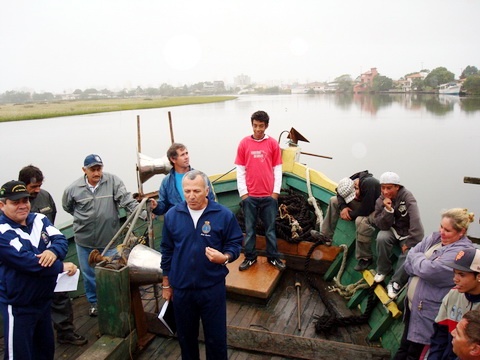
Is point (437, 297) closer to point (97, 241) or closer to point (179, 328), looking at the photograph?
point (179, 328)

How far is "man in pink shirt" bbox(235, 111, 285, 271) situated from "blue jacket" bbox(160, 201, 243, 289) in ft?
4.79

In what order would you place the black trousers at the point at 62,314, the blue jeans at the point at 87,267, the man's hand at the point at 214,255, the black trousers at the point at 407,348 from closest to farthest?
the man's hand at the point at 214,255 → the black trousers at the point at 407,348 → the black trousers at the point at 62,314 → the blue jeans at the point at 87,267

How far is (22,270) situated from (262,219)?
7.12 feet

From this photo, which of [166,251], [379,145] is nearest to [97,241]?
[166,251]

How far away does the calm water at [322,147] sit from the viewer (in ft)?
46.7

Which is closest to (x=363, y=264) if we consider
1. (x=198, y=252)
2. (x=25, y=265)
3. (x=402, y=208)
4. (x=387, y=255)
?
(x=387, y=255)

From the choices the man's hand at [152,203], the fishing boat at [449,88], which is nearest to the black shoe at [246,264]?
the man's hand at [152,203]

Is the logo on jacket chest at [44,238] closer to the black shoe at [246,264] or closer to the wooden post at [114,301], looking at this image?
the wooden post at [114,301]

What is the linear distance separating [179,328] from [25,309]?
883 millimetres

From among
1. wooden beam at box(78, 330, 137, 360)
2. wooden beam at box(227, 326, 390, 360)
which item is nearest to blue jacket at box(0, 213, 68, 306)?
wooden beam at box(78, 330, 137, 360)

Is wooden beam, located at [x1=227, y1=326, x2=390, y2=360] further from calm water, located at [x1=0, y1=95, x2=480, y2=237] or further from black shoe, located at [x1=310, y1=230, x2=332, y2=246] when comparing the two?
calm water, located at [x1=0, y1=95, x2=480, y2=237]

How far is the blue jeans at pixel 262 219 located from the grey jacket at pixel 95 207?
42.8 inches

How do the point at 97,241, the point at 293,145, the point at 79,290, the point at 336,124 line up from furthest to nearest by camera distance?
the point at 336,124, the point at 293,145, the point at 79,290, the point at 97,241

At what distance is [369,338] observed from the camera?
2.95m
